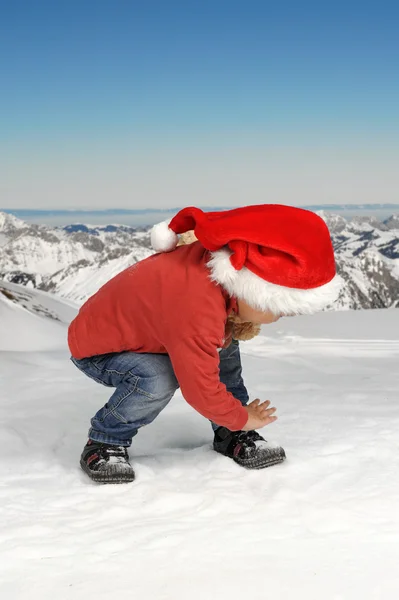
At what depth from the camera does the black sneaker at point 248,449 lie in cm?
251

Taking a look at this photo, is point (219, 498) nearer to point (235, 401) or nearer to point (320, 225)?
point (235, 401)

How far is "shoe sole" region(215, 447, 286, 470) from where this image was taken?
8.19ft

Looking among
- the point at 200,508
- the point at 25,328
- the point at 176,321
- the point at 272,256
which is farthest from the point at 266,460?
the point at 25,328

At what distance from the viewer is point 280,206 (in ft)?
7.08

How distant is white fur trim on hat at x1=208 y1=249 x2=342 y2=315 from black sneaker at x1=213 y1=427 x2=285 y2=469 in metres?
0.69

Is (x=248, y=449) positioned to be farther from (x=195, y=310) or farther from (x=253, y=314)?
(x=195, y=310)

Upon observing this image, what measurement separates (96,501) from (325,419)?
4.59 feet

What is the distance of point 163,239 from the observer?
2.34 metres

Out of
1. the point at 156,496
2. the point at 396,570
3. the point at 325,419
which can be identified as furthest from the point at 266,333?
the point at 396,570

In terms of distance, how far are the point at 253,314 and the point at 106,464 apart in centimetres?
84

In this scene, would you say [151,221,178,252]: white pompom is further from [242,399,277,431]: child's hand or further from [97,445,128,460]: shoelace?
[97,445,128,460]: shoelace

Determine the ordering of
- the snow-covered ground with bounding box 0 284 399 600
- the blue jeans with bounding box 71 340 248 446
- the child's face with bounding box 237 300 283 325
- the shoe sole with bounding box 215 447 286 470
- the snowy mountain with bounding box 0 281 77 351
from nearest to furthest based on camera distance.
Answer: the snow-covered ground with bounding box 0 284 399 600 < the child's face with bounding box 237 300 283 325 < the blue jeans with bounding box 71 340 248 446 < the shoe sole with bounding box 215 447 286 470 < the snowy mountain with bounding box 0 281 77 351

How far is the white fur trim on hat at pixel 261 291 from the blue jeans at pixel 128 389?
44 cm

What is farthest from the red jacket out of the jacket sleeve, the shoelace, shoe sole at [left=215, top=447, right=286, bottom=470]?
the shoelace
